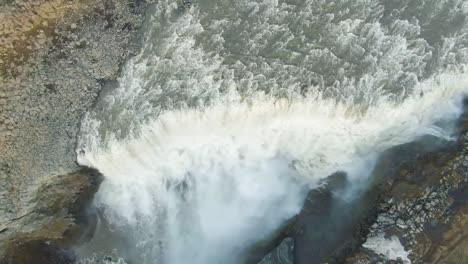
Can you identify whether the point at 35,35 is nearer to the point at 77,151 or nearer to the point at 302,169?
the point at 77,151

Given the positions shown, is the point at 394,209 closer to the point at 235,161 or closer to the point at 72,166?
the point at 235,161

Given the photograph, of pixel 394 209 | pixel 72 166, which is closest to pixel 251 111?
pixel 394 209

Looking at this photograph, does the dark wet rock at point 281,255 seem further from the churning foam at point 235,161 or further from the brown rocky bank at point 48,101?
the brown rocky bank at point 48,101

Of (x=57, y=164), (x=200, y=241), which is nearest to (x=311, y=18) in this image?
(x=200, y=241)

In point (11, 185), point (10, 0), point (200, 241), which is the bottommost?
point (200, 241)

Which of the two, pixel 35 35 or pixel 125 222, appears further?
pixel 125 222

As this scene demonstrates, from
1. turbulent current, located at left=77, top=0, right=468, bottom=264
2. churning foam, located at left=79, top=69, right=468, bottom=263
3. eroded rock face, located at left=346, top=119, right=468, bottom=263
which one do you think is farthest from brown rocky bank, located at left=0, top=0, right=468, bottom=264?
churning foam, located at left=79, top=69, right=468, bottom=263

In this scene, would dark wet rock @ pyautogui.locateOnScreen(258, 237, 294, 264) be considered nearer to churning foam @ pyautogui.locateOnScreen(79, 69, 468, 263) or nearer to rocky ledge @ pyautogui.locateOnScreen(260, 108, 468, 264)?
rocky ledge @ pyautogui.locateOnScreen(260, 108, 468, 264)

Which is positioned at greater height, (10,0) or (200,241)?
(10,0)
